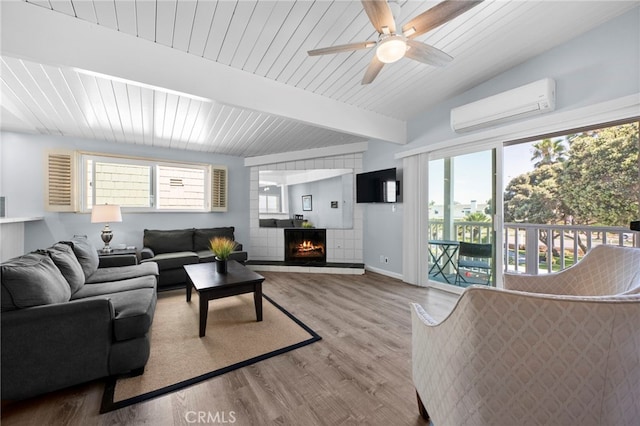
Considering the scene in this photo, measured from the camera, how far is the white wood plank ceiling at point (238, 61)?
176 centimetres

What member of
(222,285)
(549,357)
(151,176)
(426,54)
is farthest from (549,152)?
(151,176)

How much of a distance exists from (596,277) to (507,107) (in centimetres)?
191

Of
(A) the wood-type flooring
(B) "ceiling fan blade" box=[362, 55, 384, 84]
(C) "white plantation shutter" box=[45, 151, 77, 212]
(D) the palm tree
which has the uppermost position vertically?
(B) "ceiling fan blade" box=[362, 55, 384, 84]

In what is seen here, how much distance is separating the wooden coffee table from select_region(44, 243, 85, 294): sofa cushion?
919 millimetres

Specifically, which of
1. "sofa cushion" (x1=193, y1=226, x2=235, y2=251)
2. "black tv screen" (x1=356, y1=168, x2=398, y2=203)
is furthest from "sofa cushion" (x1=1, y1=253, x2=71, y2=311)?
"black tv screen" (x1=356, y1=168, x2=398, y2=203)

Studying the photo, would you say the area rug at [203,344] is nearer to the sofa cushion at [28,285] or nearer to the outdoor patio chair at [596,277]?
the sofa cushion at [28,285]

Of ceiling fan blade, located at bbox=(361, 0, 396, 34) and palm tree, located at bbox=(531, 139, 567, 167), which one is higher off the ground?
ceiling fan blade, located at bbox=(361, 0, 396, 34)

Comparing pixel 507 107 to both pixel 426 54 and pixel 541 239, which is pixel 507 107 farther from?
pixel 541 239

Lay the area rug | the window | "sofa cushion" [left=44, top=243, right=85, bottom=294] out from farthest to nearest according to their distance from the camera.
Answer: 1. the window
2. "sofa cushion" [left=44, top=243, right=85, bottom=294]
3. the area rug

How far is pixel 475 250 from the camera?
3580 millimetres

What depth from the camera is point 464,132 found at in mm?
3141

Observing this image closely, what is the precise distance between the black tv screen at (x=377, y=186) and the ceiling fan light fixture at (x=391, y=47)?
8.17ft

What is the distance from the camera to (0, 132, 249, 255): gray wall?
141 inches

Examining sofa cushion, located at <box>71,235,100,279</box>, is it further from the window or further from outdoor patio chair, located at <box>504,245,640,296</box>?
outdoor patio chair, located at <box>504,245,640,296</box>
